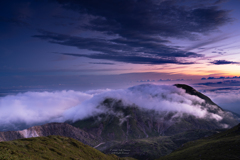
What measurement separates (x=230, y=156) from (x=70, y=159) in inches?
→ 4372

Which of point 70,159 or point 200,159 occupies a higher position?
point 70,159

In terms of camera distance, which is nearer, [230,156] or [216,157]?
[230,156]

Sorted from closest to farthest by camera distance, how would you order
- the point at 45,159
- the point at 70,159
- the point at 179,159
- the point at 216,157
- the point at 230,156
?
the point at 45,159 → the point at 70,159 → the point at 230,156 → the point at 216,157 → the point at 179,159

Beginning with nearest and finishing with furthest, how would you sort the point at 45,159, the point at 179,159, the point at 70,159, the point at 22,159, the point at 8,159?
the point at 8,159 → the point at 22,159 → the point at 45,159 → the point at 70,159 → the point at 179,159

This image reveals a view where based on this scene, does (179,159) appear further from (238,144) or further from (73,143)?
(73,143)

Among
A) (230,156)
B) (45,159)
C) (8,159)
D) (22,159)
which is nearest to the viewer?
(8,159)

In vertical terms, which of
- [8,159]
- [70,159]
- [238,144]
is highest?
[8,159]

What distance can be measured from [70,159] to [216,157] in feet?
355

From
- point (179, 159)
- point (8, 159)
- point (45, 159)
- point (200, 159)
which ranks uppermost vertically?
point (8, 159)

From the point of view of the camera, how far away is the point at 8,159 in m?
37.0

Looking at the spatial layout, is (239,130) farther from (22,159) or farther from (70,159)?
(22,159)

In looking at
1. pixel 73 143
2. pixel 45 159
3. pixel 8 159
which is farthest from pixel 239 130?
pixel 8 159

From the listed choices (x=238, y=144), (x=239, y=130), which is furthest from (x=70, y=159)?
(x=239, y=130)

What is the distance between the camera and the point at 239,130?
6462 inches
